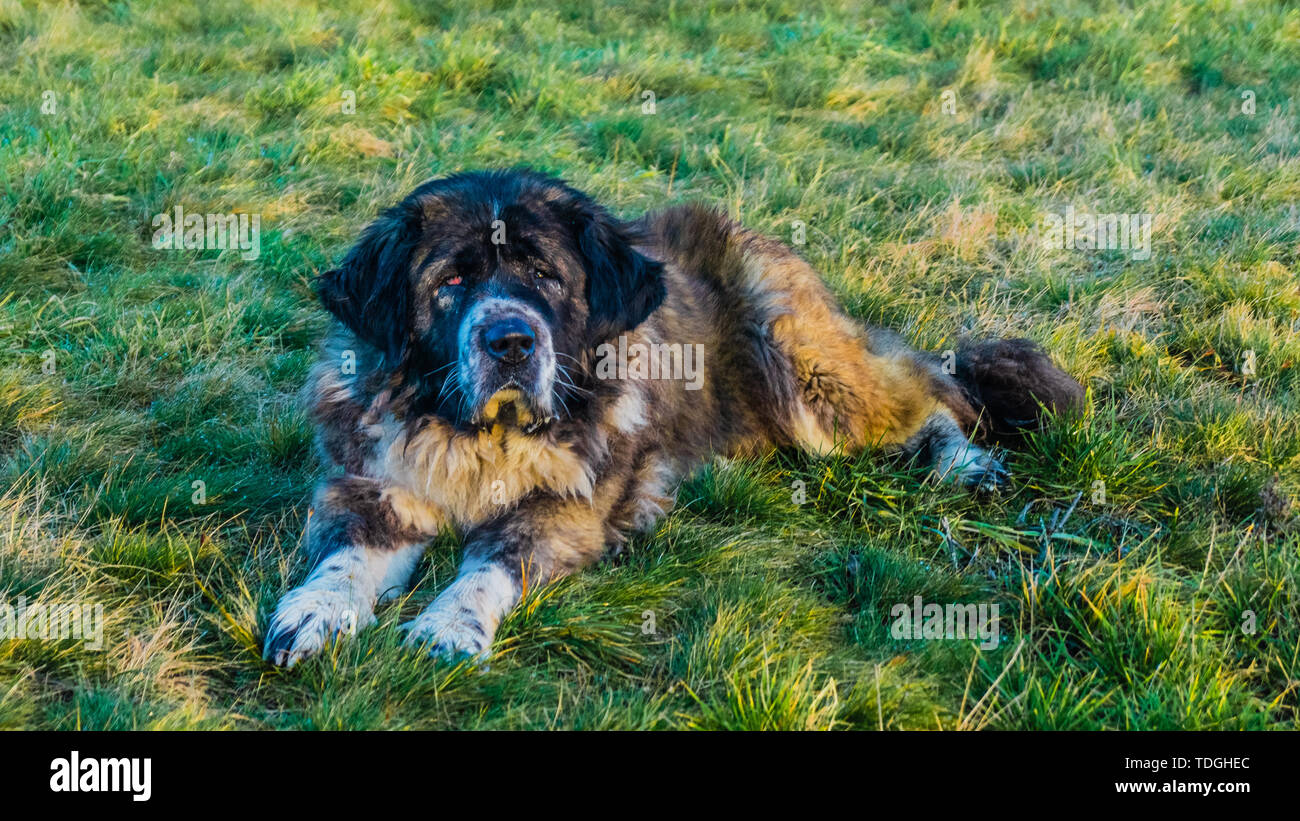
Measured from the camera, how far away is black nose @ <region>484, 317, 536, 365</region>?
3914 mm

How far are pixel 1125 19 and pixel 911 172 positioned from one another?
4.58 meters

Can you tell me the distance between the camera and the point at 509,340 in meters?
3.91

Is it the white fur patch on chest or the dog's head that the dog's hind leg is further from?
the dog's head

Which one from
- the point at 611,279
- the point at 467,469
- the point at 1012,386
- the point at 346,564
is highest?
the point at 611,279

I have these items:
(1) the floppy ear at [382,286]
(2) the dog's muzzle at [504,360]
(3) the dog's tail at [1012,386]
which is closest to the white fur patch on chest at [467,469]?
(2) the dog's muzzle at [504,360]

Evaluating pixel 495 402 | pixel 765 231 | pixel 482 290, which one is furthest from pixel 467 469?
pixel 765 231

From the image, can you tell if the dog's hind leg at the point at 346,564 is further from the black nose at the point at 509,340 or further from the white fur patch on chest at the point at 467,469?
the black nose at the point at 509,340

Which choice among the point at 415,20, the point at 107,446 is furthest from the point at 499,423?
the point at 415,20

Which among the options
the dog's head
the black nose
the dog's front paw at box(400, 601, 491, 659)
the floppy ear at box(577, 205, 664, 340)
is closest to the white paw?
the floppy ear at box(577, 205, 664, 340)

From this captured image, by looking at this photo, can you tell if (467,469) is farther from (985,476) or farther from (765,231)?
(765,231)

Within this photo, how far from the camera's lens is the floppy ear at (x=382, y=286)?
4.25m

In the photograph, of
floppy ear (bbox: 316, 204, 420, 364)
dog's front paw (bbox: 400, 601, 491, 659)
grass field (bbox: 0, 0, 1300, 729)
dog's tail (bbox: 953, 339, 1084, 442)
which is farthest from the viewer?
dog's tail (bbox: 953, 339, 1084, 442)

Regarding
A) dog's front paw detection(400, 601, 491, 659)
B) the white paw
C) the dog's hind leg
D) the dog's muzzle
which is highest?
the dog's muzzle

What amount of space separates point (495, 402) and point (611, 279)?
2.40 ft
